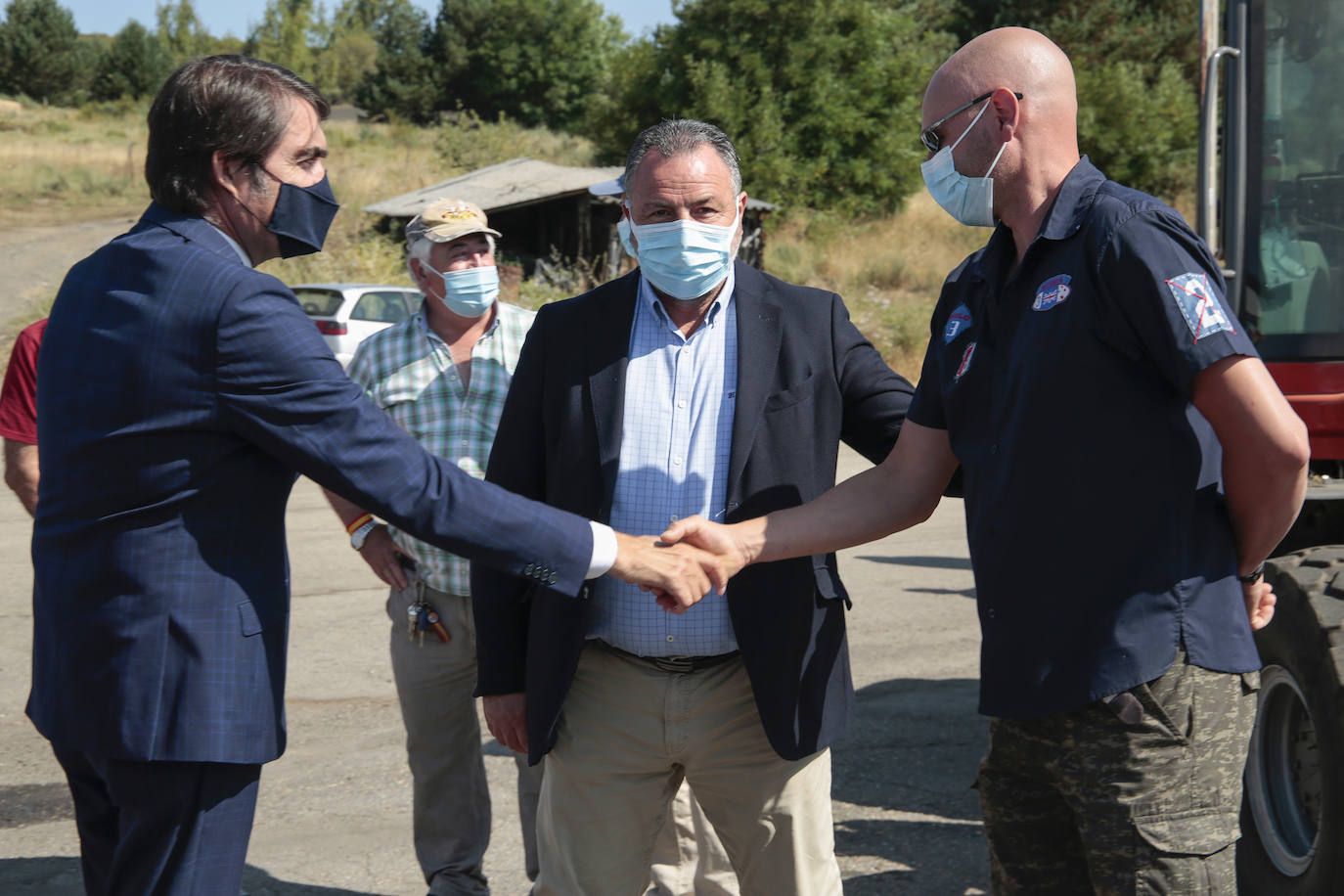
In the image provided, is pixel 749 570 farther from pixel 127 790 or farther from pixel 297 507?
pixel 297 507

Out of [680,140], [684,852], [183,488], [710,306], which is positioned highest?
[680,140]

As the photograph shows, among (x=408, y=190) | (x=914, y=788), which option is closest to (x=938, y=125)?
(x=914, y=788)

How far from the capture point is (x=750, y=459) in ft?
9.02

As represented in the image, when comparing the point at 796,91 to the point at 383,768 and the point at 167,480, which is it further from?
the point at 167,480

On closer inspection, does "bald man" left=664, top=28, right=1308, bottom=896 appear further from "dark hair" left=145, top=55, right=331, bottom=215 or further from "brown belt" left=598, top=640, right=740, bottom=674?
"dark hair" left=145, top=55, right=331, bottom=215

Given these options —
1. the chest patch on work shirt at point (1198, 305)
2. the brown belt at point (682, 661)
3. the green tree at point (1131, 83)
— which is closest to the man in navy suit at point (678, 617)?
the brown belt at point (682, 661)

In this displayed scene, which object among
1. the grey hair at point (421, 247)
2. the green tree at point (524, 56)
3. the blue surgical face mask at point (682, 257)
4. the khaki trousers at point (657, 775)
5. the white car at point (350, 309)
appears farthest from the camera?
the green tree at point (524, 56)

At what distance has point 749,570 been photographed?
2744mm

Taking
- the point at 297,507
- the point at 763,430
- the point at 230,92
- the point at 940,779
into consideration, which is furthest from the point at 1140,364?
the point at 297,507

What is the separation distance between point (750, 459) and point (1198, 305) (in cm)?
104

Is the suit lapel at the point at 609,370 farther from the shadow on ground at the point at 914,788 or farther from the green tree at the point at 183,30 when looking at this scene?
the green tree at the point at 183,30

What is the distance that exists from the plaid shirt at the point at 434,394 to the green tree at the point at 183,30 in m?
63.7

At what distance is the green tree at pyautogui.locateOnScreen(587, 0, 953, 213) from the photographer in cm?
2883

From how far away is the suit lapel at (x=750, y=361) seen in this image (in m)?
2.72
